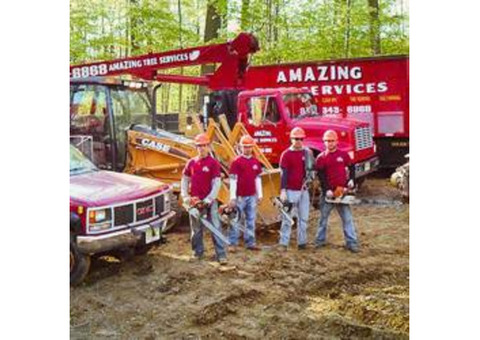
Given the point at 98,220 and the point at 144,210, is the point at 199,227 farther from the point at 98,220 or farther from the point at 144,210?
the point at 98,220

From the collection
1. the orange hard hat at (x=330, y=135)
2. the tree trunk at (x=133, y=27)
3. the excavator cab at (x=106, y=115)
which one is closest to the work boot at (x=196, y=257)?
the excavator cab at (x=106, y=115)

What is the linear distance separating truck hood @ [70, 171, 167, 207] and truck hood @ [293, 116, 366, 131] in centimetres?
98

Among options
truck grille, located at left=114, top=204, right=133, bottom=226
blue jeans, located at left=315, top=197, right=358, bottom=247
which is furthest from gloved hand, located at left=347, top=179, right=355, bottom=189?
truck grille, located at left=114, top=204, right=133, bottom=226

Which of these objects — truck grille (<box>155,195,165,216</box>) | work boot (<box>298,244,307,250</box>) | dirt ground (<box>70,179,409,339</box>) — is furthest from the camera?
truck grille (<box>155,195,165,216</box>)

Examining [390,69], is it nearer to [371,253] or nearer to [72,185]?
[371,253]

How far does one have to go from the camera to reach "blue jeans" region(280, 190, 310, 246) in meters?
3.53

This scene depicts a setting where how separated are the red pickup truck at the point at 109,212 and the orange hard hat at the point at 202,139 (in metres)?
0.33

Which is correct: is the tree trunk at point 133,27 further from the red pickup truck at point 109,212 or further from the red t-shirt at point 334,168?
the red t-shirt at point 334,168

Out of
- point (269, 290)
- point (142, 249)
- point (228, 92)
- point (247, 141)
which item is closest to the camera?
point (269, 290)

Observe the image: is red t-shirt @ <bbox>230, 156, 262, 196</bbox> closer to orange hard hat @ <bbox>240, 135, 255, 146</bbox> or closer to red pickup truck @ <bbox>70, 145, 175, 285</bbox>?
orange hard hat @ <bbox>240, 135, 255, 146</bbox>

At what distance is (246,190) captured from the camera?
3.72m

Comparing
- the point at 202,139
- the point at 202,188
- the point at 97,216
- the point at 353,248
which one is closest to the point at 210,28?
the point at 202,139

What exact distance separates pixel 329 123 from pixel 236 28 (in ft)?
2.90
